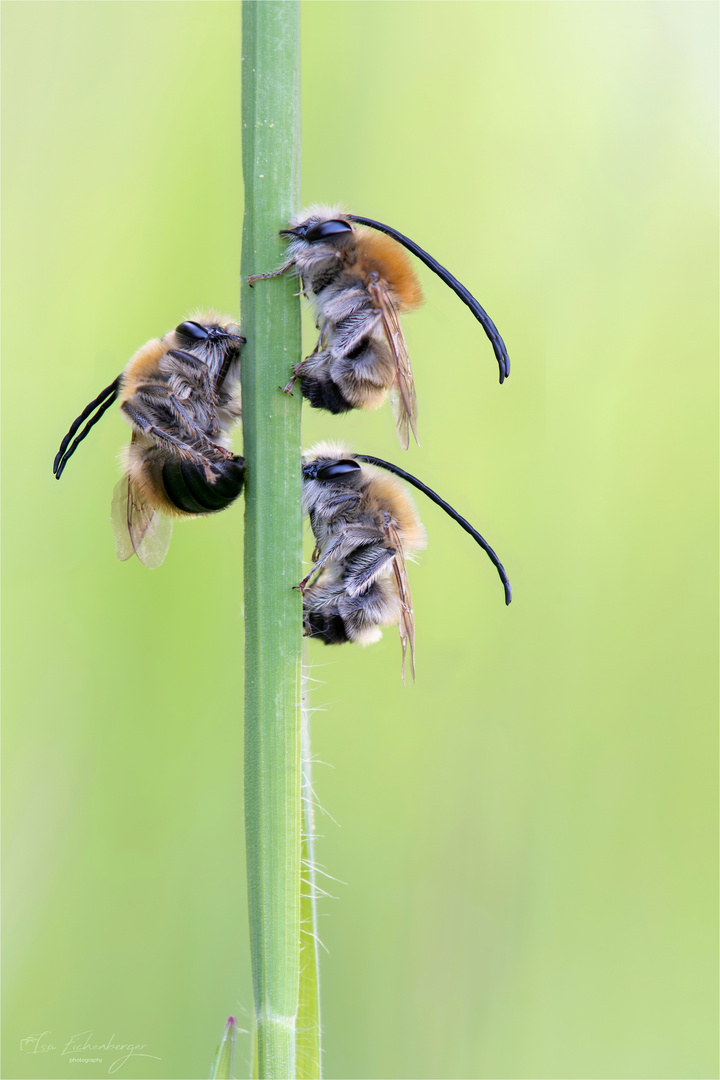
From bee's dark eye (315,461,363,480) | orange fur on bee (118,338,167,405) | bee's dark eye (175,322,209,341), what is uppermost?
bee's dark eye (175,322,209,341)

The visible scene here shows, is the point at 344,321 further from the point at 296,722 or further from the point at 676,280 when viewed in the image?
the point at 676,280

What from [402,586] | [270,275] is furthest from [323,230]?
[402,586]

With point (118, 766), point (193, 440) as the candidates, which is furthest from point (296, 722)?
point (118, 766)

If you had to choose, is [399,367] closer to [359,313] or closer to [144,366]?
[359,313]

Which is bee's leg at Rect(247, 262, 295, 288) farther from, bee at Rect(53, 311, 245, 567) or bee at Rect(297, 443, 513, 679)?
bee at Rect(297, 443, 513, 679)

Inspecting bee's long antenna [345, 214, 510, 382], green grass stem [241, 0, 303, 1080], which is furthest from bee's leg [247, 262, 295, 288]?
bee's long antenna [345, 214, 510, 382]

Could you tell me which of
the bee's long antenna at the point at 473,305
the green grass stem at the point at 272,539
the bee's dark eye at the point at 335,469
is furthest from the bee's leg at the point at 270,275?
the bee's dark eye at the point at 335,469
